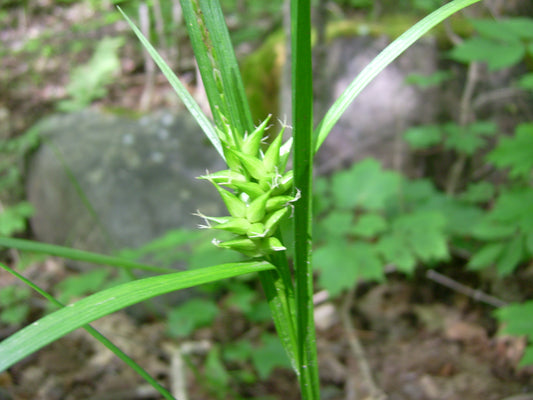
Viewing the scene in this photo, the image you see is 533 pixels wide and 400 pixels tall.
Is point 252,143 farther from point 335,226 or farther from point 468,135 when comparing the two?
point 468,135

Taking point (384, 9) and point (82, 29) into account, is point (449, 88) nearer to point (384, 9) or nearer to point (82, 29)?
point (384, 9)

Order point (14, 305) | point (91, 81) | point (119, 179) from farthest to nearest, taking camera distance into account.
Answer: point (91, 81), point (119, 179), point (14, 305)

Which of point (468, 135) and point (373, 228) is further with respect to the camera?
point (468, 135)

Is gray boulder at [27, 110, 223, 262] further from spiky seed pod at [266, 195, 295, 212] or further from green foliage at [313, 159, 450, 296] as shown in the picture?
spiky seed pod at [266, 195, 295, 212]

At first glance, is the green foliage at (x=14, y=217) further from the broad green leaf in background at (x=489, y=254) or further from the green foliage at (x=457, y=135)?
the broad green leaf in background at (x=489, y=254)

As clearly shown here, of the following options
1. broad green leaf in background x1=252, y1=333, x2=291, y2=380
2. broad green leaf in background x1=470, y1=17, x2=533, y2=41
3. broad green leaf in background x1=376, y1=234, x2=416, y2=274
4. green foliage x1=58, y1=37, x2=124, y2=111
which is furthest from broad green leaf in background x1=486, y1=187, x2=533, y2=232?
green foliage x1=58, y1=37, x2=124, y2=111

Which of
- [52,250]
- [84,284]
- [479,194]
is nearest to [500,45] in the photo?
[479,194]

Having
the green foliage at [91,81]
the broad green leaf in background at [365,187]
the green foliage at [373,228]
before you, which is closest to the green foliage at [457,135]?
the green foliage at [373,228]
